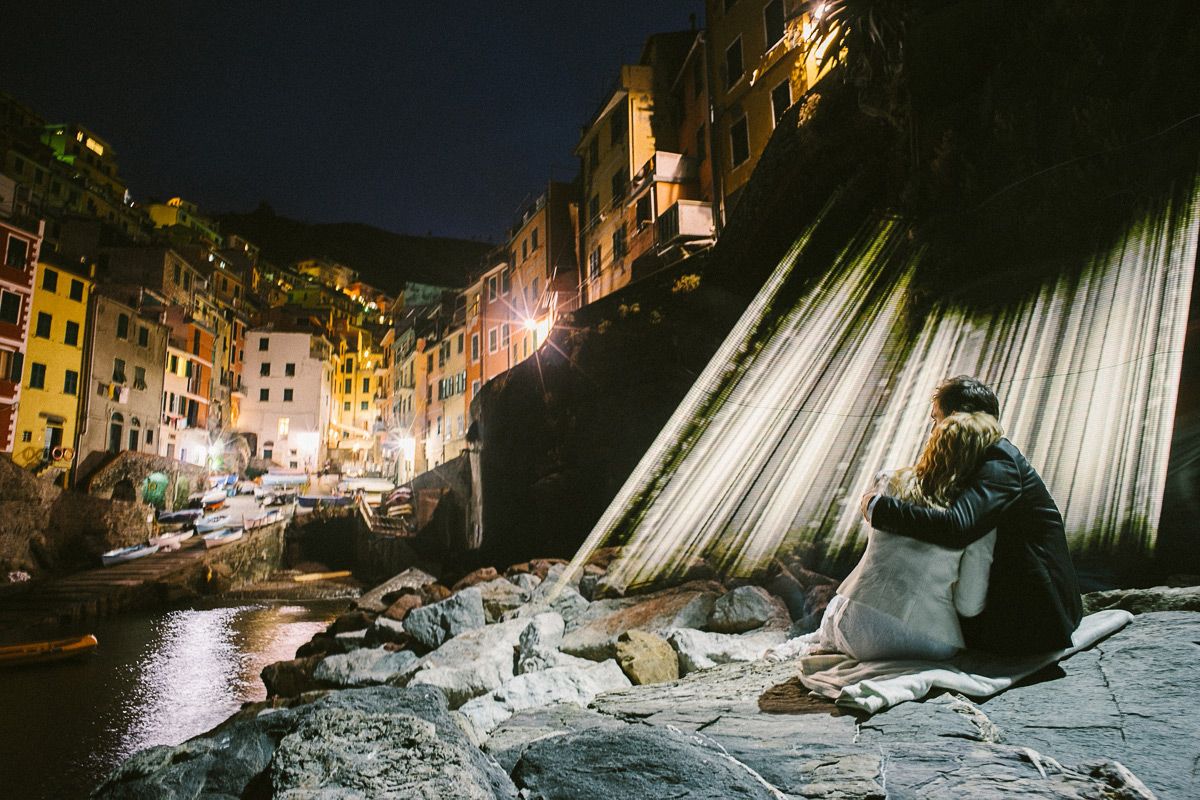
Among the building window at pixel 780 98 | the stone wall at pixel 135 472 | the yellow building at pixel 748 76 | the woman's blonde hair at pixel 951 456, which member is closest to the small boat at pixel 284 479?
the stone wall at pixel 135 472

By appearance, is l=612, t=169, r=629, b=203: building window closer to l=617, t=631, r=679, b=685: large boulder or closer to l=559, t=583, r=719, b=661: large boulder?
l=559, t=583, r=719, b=661: large boulder

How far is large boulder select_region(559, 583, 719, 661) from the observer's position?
7902mm

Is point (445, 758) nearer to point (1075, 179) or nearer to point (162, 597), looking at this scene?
point (1075, 179)

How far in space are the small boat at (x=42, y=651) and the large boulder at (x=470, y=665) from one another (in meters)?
14.4

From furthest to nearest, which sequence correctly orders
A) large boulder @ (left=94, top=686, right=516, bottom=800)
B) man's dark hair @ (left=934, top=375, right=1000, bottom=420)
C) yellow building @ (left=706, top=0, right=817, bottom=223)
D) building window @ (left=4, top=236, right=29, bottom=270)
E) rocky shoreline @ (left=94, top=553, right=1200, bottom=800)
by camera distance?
1. building window @ (left=4, top=236, right=29, bottom=270)
2. yellow building @ (left=706, top=0, right=817, bottom=223)
3. man's dark hair @ (left=934, top=375, right=1000, bottom=420)
4. large boulder @ (left=94, top=686, right=516, bottom=800)
5. rocky shoreline @ (left=94, top=553, right=1200, bottom=800)

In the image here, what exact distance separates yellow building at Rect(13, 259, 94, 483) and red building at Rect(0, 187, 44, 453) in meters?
0.71

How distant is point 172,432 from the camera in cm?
4519

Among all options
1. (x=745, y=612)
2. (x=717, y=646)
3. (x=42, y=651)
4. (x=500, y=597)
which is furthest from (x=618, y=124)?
(x=42, y=651)

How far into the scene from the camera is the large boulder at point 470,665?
24.6 feet

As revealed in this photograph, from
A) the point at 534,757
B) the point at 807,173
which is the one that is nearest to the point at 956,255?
the point at 807,173

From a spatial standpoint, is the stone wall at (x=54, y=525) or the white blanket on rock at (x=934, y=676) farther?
the stone wall at (x=54, y=525)

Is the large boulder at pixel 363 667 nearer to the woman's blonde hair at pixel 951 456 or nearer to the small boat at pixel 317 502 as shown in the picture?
the woman's blonde hair at pixel 951 456

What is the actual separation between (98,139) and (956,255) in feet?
300

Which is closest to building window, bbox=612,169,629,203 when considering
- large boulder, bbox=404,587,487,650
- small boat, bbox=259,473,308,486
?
large boulder, bbox=404,587,487,650
